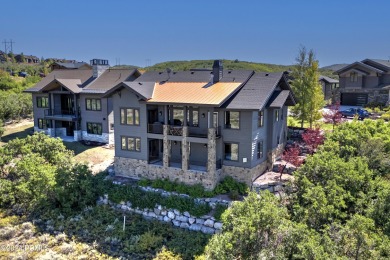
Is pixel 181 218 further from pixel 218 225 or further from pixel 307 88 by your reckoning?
pixel 307 88

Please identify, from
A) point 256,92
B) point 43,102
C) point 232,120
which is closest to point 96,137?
point 43,102

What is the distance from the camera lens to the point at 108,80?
119ft

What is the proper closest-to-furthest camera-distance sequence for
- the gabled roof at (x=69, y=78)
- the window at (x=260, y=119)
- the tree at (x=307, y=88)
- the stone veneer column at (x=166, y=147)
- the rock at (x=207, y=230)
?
the rock at (x=207, y=230) → the window at (x=260, y=119) → the stone veneer column at (x=166, y=147) → the tree at (x=307, y=88) → the gabled roof at (x=69, y=78)

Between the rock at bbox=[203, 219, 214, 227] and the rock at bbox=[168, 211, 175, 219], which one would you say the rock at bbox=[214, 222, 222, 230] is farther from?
the rock at bbox=[168, 211, 175, 219]

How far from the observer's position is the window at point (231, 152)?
23.9 m

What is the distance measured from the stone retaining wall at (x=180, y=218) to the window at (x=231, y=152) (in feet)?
16.2

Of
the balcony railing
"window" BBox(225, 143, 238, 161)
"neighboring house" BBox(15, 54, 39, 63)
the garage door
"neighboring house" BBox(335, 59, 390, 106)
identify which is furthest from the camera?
"neighboring house" BBox(15, 54, 39, 63)

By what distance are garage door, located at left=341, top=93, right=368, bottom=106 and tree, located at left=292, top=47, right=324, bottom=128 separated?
20874mm

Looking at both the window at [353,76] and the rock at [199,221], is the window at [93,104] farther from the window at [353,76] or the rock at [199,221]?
the window at [353,76]

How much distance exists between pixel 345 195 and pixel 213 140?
9590 mm

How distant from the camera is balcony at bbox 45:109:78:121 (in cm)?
3619

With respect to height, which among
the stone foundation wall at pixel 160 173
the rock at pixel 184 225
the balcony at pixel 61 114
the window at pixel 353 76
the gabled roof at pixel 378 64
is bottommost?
the rock at pixel 184 225

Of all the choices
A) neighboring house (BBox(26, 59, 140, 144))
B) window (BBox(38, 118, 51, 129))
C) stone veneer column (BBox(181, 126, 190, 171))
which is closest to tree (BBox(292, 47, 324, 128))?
stone veneer column (BBox(181, 126, 190, 171))

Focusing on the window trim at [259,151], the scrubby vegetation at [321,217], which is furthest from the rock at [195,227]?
the window trim at [259,151]
